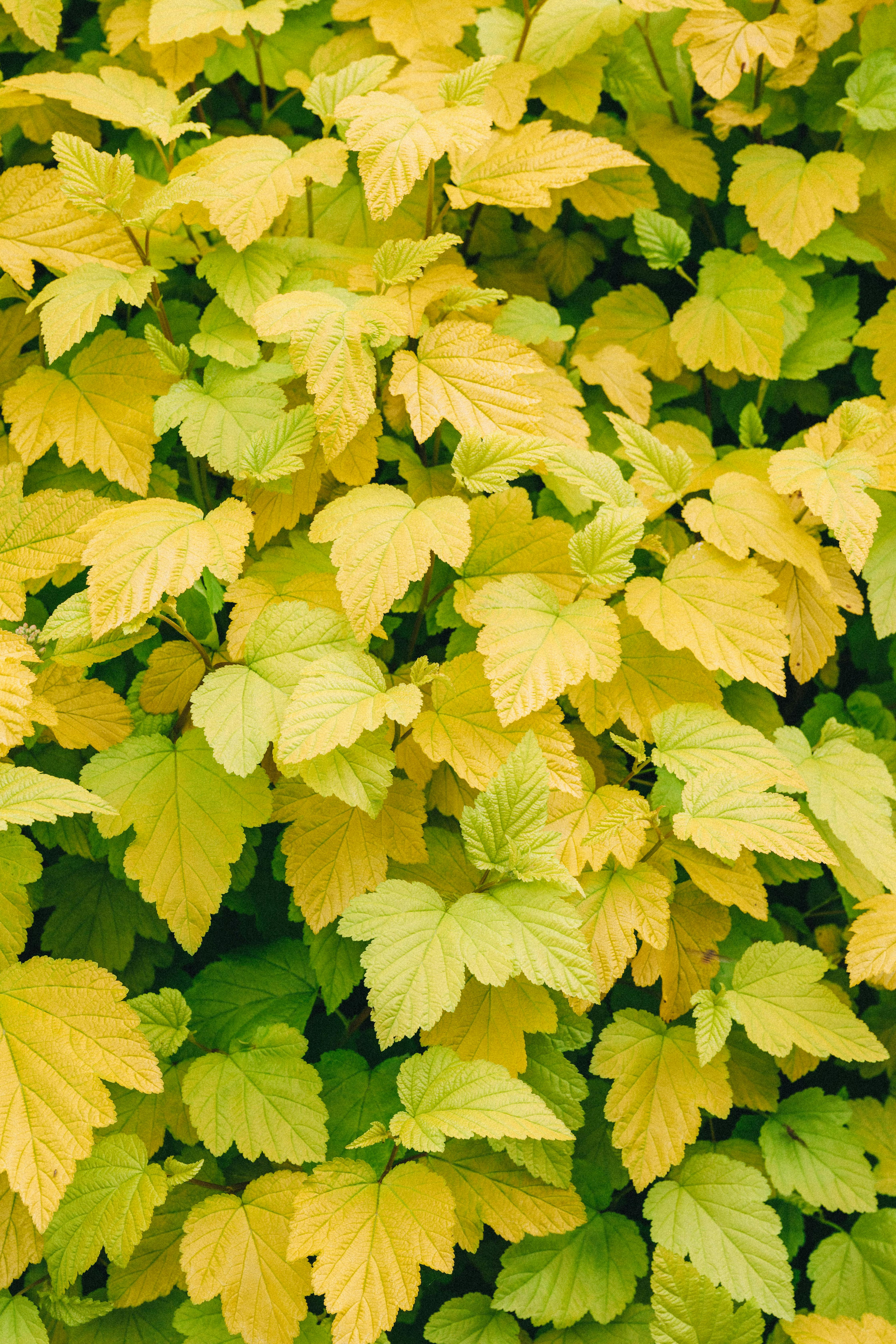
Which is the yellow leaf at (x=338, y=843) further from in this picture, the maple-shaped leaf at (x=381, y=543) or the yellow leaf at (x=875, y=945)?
the yellow leaf at (x=875, y=945)

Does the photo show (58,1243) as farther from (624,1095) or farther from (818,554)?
(818,554)

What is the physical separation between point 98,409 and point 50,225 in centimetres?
36

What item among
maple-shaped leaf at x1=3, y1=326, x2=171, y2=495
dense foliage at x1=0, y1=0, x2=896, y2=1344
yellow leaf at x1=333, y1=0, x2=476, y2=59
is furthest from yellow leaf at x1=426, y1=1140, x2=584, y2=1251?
yellow leaf at x1=333, y1=0, x2=476, y2=59

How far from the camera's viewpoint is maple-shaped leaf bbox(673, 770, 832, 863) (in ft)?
5.18

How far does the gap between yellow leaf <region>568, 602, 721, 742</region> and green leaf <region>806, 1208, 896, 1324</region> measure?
1122mm

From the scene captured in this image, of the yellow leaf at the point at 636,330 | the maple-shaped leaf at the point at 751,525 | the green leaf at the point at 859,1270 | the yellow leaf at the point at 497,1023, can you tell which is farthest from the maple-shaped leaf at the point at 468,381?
the green leaf at the point at 859,1270

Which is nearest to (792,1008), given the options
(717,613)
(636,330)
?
(717,613)

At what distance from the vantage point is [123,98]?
200 centimetres

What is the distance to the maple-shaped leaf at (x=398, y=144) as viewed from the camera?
169cm

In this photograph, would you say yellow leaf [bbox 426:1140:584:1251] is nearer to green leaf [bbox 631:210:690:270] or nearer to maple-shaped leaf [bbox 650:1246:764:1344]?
maple-shaped leaf [bbox 650:1246:764:1344]

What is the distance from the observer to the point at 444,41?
6.88 ft

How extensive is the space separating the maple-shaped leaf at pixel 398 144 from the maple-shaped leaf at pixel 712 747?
103 cm

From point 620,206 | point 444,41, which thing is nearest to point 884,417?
point 620,206

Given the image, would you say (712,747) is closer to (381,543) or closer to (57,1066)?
(381,543)
